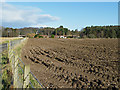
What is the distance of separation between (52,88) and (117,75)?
11.2 ft

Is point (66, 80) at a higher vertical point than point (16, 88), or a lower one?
lower

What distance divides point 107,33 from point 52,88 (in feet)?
251

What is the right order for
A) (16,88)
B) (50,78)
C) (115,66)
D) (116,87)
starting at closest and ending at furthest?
(16,88)
(116,87)
(50,78)
(115,66)

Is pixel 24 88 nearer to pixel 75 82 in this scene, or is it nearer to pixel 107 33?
pixel 75 82

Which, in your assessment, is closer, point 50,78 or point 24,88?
point 24,88

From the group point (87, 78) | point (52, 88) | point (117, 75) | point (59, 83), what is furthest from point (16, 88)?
point (117, 75)

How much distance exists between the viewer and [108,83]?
644 centimetres

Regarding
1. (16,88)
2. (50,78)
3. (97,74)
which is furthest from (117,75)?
(16,88)

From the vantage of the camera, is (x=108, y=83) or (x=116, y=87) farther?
(x=108, y=83)

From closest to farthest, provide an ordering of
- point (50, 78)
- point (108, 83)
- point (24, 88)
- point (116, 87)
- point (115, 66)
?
point (24, 88) → point (116, 87) → point (108, 83) → point (50, 78) → point (115, 66)

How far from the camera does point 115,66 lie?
9.21 metres

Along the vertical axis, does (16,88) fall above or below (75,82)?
above

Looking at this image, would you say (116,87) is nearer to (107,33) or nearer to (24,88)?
(24,88)

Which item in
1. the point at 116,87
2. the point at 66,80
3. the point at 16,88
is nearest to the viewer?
the point at 16,88
